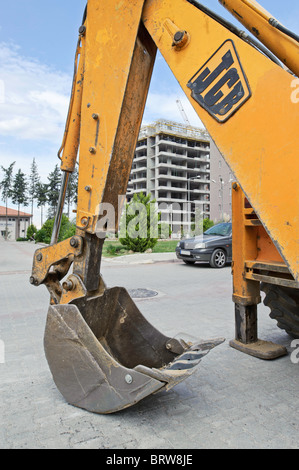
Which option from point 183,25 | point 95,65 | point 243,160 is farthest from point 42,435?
point 183,25

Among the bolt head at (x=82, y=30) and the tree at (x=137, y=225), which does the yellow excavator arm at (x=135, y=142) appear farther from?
the tree at (x=137, y=225)

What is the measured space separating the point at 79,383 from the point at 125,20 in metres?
2.57

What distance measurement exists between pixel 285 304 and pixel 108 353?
2.10m

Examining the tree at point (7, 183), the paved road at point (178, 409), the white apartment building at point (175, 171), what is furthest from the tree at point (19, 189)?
the paved road at point (178, 409)

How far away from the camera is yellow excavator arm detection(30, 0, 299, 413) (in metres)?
1.65

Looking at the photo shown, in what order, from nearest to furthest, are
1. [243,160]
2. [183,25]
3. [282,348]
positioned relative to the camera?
[243,160] < [183,25] < [282,348]

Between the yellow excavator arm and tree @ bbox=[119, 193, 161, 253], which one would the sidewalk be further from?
the yellow excavator arm

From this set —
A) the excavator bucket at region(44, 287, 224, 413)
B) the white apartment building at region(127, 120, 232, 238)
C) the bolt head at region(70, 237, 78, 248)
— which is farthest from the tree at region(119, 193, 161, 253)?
the white apartment building at region(127, 120, 232, 238)

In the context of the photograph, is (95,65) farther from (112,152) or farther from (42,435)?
(42,435)

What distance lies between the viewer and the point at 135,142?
2564 mm

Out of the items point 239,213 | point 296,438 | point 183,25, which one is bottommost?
point 296,438

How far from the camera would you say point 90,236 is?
2.52m

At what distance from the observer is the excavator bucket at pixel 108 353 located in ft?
7.07

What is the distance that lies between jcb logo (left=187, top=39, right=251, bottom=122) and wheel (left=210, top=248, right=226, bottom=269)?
10620mm
